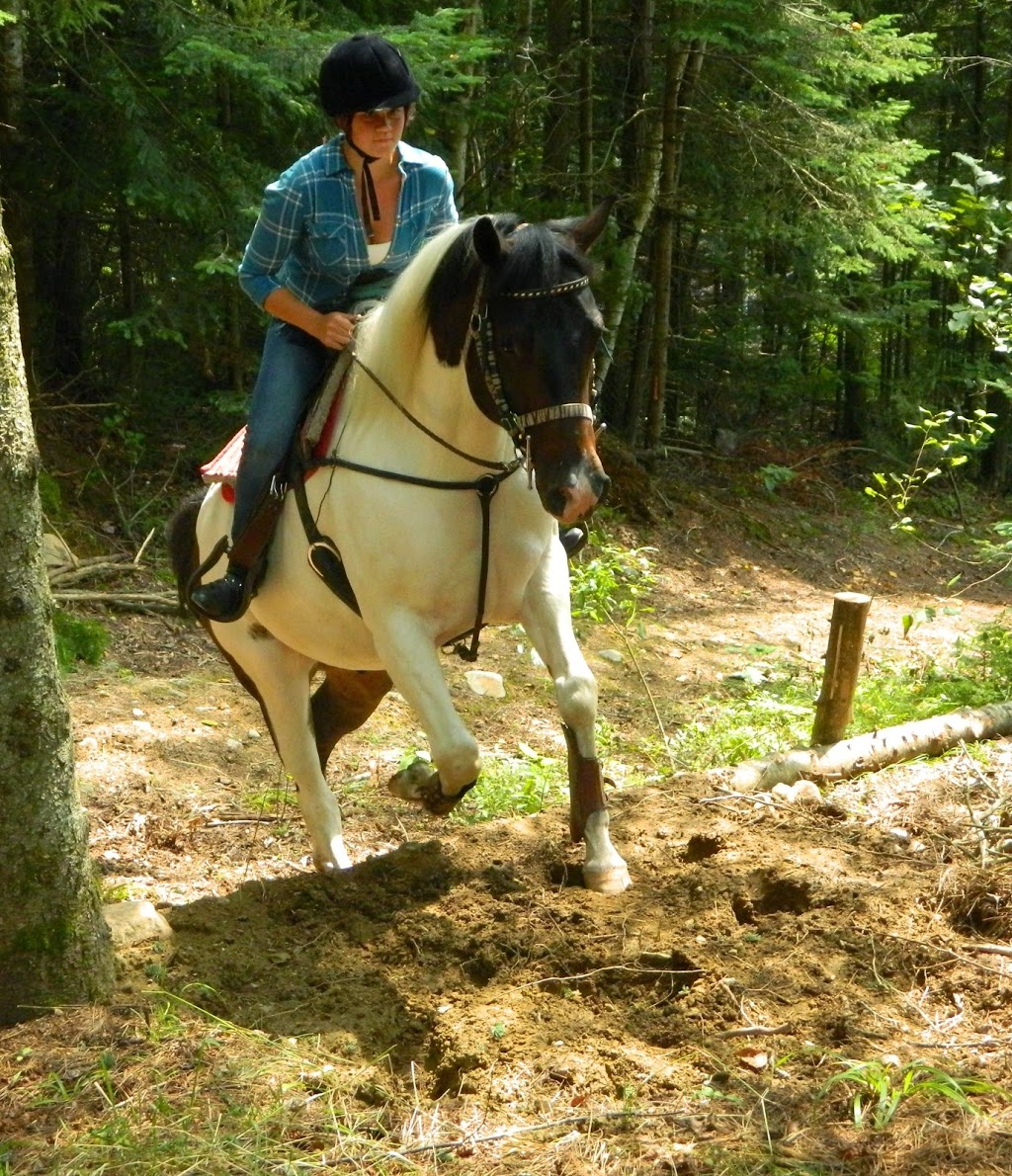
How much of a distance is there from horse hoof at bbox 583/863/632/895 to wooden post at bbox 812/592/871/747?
85.6 inches

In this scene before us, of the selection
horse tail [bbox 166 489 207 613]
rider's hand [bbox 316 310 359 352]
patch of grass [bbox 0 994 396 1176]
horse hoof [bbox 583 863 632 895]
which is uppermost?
rider's hand [bbox 316 310 359 352]

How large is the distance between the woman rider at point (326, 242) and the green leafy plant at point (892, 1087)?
3.07 meters

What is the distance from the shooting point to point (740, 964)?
13.2 ft

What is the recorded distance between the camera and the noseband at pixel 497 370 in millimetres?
4039

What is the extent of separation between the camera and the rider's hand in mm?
4836

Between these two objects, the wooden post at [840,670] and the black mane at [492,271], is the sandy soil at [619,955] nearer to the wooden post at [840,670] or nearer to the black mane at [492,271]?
the wooden post at [840,670]

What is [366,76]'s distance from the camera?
4.54 metres

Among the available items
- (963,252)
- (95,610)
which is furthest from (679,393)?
(95,610)

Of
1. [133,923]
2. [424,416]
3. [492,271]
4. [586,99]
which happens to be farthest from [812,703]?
[586,99]

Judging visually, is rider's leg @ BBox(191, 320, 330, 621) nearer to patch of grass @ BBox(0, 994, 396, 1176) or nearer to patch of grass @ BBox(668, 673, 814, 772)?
patch of grass @ BBox(0, 994, 396, 1176)

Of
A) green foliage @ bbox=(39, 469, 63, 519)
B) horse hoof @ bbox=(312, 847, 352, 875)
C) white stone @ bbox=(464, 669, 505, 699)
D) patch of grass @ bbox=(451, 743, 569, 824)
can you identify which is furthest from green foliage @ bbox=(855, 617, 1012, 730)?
green foliage @ bbox=(39, 469, 63, 519)

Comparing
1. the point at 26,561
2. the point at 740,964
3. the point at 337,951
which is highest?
the point at 26,561

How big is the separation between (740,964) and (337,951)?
143cm

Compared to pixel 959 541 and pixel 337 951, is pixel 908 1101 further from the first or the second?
pixel 959 541
